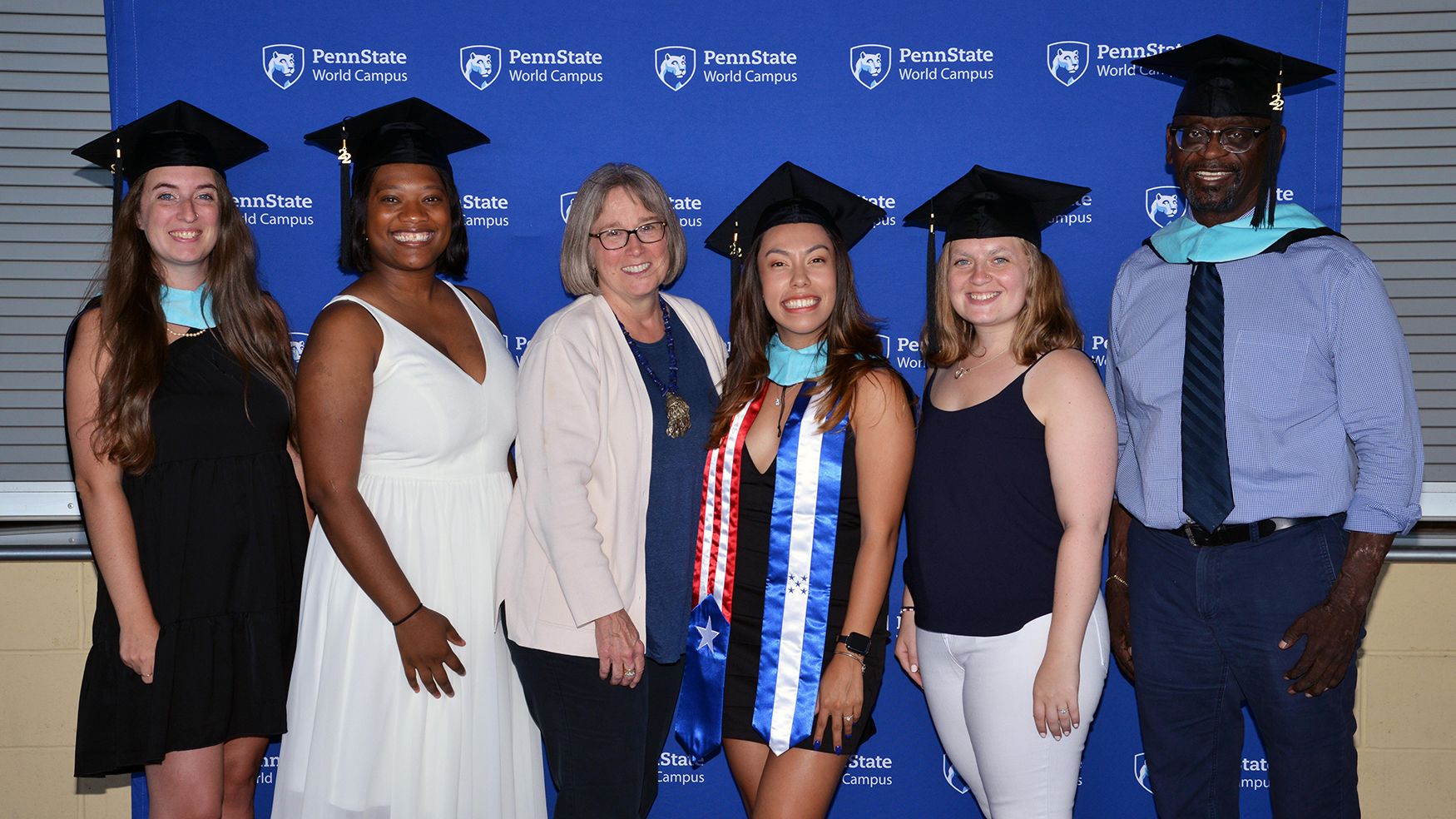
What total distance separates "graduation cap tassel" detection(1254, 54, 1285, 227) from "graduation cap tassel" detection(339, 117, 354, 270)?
244 centimetres

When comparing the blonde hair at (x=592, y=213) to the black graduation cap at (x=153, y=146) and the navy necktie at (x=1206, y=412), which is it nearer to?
the black graduation cap at (x=153, y=146)

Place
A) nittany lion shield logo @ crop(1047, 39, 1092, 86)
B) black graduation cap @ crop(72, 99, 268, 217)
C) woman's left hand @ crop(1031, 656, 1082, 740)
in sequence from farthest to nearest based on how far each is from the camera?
1. nittany lion shield logo @ crop(1047, 39, 1092, 86)
2. black graduation cap @ crop(72, 99, 268, 217)
3. woman's left hand @ crop(1031, 656, 1082, 740)

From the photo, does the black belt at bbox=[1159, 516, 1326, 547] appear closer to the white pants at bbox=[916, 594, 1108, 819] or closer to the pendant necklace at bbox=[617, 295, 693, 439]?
the white pants at bbox=[916, 594, 1108, 819]

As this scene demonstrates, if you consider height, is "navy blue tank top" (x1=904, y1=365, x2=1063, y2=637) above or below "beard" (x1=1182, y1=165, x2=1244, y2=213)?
below

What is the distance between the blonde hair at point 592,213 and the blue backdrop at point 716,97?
0.68 m

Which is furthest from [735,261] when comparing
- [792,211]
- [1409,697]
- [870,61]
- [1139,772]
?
[1409,697]

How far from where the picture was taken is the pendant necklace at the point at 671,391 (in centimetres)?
237

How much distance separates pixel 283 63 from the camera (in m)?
3.15

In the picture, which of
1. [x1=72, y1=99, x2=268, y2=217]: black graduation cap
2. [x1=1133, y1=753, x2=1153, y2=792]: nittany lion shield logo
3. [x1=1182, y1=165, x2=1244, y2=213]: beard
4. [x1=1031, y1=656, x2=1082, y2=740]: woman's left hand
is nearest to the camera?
[x1=1031, y1=656, x2=1082, y2=740]: woman's left hand

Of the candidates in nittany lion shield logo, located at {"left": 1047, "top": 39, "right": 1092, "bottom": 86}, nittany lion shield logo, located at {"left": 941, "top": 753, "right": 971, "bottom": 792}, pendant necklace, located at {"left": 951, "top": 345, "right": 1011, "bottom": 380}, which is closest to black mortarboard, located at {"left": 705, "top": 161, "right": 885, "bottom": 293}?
pendant necklace, located at {"left": 951, "top": 345, "right": 1011, "bottom": 380}

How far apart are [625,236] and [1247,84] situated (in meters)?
1.68

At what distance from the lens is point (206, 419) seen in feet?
7.75

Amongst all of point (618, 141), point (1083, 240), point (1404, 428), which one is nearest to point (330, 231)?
point (618, 141)

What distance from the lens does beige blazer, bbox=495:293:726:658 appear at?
7.23 feet
